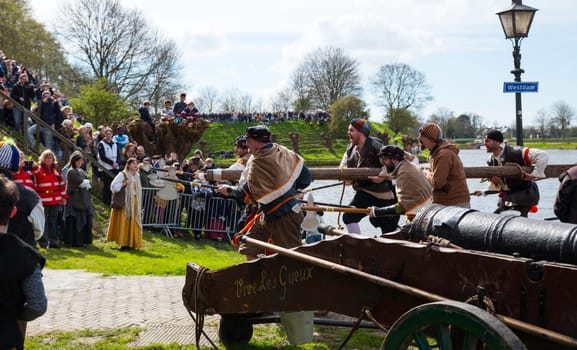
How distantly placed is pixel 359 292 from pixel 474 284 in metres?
0.77

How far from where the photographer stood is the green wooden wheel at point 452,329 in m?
2.97

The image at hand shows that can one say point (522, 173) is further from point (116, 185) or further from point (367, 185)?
point (116, 185)

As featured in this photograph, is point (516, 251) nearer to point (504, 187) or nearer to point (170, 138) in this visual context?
point (504, 187)

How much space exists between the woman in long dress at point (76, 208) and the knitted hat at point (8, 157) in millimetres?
7816

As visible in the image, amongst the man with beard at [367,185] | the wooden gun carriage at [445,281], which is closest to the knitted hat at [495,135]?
the man with beard at [367,185]

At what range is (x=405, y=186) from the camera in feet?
22.7

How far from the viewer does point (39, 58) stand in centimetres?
4253

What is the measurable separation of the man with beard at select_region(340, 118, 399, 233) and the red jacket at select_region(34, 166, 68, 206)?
583cm

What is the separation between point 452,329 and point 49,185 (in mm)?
9952

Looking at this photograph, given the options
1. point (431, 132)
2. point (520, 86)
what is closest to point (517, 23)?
point (520, 86)

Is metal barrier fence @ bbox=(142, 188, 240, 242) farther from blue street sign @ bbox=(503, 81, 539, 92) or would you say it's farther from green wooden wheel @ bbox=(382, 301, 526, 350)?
green wooden wheel @ bbox=(382, 301, 526, 350)

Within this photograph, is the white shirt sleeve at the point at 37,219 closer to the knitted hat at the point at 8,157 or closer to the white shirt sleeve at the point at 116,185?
the knitted hat at the point at 8,157

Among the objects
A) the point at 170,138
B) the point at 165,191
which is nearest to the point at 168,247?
the point at 165,191

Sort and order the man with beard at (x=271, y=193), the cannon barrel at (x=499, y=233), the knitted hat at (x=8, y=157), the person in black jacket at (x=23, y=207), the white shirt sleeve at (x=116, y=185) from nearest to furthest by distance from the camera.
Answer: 1. the cannon barrel at (x=499, y=233)
2. the person in black jacket at (x=23, y=207)
3. the knitted hat at (x=8, y=157)
4. the man with beard at (x=271, y=193)
5. the white shirt sleeve at (x=116, y=185)
